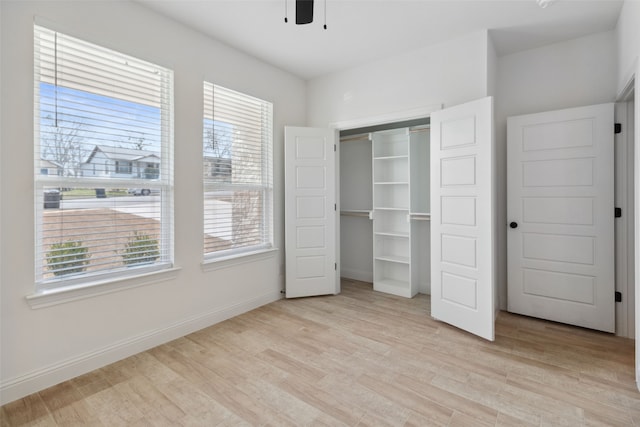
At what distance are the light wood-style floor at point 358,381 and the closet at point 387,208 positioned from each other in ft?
4.15

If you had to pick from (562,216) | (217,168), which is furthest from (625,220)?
(217,168)

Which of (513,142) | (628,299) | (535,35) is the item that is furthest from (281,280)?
(535,35)

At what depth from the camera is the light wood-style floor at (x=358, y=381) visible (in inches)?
73.8

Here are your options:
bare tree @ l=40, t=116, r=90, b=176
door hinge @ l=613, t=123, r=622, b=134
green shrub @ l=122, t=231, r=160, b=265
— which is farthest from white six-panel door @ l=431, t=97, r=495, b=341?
bare tree @ l=40, t=116, r=90, b=176

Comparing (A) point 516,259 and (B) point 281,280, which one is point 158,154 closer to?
(B) point 281,280

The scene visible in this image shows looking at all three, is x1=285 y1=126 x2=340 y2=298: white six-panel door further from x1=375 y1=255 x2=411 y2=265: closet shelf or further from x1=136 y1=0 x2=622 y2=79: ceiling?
x1=136 y1=0 x2=622 y2=79: ceiling

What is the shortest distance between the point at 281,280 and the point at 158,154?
2124 millimetres

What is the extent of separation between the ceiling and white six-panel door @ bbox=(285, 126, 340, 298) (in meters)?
1.01

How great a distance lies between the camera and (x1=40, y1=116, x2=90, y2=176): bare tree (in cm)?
220

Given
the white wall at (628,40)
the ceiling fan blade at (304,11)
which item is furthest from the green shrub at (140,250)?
the white wall at (628,40)

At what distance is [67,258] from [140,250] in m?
0.52

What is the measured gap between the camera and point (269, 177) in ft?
12.9

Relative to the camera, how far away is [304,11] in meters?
2.49

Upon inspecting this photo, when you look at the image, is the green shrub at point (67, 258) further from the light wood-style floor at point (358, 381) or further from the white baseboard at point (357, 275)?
the white baseboard at point (357, 275)
